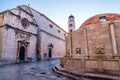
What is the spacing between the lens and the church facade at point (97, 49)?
203 inches

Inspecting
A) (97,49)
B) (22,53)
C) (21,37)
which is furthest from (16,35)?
(97,49)

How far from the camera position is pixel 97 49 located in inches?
299

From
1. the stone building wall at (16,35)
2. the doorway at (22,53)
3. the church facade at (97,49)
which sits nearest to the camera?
the church facade at (97,49)

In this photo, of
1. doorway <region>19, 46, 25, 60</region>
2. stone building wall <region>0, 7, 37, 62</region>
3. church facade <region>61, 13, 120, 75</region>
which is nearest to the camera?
church facade <region>61, 13, 120, 75</region>

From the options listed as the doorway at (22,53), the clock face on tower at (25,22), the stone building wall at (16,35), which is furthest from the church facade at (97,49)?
the clock face on tower at (25,22)

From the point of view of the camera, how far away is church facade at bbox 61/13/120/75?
517 centimetres

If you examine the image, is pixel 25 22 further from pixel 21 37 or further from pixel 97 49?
pixel 97 49

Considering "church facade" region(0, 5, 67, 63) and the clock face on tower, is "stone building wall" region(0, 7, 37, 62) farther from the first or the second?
the clock face on tower

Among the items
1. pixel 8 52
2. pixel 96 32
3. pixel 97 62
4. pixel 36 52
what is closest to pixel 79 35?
pixel 96 32

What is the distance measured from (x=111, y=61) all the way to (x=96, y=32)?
3710 millimetres

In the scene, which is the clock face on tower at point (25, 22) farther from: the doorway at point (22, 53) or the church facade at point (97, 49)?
the church facade at point (97, 49)

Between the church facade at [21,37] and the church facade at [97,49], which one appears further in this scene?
the church facade at [21,37]

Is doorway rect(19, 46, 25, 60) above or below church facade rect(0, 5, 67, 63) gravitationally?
below

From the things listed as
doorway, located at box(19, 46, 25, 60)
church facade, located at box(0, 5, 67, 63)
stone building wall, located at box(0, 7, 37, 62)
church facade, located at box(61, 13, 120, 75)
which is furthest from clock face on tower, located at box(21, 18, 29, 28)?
church facade, located at box(61, 13, 120, 75)
